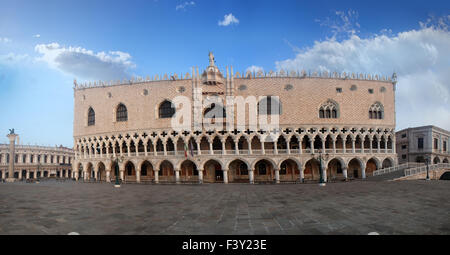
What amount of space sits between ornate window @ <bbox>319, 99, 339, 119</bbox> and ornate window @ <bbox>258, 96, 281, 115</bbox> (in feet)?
21.5

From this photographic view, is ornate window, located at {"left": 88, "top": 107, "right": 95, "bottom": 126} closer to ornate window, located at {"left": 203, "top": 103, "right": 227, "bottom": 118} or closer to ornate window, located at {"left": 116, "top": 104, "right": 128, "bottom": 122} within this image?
ornate window, located at {"left": 116, "top": 104, "right": 128, "bottom": 122}

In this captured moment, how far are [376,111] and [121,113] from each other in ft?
128

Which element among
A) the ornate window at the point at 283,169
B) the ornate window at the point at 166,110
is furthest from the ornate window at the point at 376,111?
the ornate window at the point at 166,110

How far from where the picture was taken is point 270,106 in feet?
115

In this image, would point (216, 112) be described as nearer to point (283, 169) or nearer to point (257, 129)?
point (257, 129)

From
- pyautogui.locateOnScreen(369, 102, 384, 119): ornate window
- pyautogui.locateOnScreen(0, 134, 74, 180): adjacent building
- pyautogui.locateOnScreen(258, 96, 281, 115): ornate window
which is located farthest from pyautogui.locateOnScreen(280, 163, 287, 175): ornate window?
pyautogui.locateOnScreen(0, 134, 74, 180): adjacent building

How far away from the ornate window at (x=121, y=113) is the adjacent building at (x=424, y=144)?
53.3 metres

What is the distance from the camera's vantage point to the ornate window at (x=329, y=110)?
35.8 m

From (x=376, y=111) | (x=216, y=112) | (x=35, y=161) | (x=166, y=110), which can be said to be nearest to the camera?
(x=216, y=112)

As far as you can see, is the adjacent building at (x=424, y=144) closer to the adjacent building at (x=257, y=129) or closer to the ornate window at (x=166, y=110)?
the adjacent building at (x=257, y=129)

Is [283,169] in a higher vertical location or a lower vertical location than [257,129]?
lower

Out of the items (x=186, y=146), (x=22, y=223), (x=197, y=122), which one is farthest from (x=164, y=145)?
(x=22, y=223)

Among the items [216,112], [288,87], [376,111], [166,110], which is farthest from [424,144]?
[166,110]
